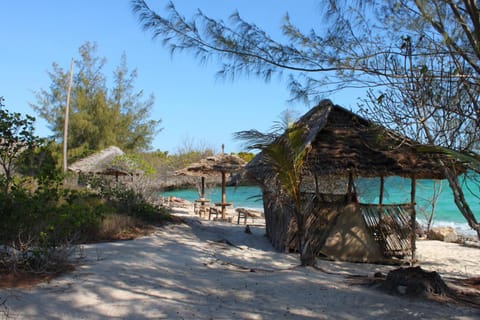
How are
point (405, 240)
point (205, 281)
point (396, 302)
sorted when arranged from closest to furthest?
point (396, 302) < point (205, 281) < point (405, 240)

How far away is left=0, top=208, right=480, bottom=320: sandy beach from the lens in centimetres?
386

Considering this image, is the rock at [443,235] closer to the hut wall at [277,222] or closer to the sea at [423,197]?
the sea at [423,197]

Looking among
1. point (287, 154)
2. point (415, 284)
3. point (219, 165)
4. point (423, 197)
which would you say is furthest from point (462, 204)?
point (423, 197)

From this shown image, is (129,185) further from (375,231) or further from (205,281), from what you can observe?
(205,281)

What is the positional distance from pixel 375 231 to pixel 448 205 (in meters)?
28.0

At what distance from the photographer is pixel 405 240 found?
341 inches

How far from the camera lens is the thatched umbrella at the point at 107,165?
15836 millimetres

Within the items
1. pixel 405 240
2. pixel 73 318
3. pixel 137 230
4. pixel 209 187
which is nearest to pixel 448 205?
pixel 209 187

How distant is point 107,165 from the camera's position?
645 inches

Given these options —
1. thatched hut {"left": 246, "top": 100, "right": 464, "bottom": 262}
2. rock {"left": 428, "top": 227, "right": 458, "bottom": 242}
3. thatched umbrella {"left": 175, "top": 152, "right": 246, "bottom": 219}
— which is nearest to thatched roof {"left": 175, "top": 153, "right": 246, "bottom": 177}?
thatched umbrella {"left": 175, "top": 152, "right": 246, "bottom": 219}

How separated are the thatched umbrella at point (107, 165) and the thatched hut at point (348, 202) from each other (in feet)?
27.3

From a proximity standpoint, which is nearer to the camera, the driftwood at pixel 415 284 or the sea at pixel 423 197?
the driftwood at pixel 415 284

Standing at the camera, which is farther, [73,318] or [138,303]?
[138,303]

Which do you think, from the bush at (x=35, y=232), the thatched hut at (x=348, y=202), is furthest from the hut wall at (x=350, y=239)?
the bush at (x=35, y=232)
